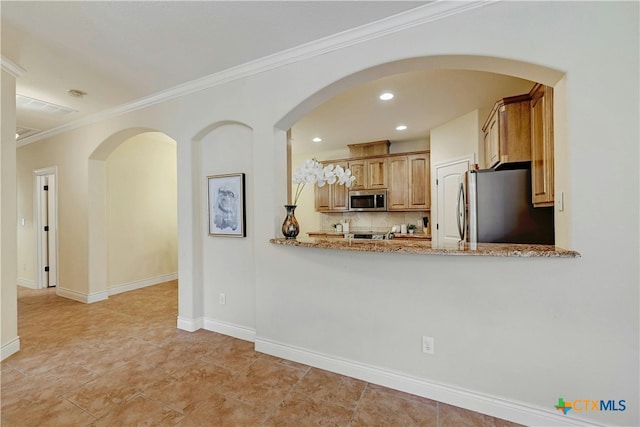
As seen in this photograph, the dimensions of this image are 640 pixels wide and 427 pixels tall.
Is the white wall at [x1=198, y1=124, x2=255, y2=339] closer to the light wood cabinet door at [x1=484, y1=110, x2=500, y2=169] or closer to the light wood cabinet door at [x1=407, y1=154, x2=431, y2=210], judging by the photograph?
the light wood cabinet door at [x1=484, y1=110, x2=500, y2=169]

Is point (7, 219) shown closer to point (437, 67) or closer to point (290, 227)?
point (290, 227)

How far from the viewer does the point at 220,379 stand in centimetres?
223

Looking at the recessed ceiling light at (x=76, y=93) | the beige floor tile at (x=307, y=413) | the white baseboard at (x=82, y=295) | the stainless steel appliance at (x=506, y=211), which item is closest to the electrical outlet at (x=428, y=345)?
the beige floor tile at (x=307, y=413)

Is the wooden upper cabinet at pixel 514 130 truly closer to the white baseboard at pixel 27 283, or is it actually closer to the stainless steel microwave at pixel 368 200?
the stainless steel microwave at pixel 368 200

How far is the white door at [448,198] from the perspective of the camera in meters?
4.21

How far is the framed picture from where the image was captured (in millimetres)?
2955

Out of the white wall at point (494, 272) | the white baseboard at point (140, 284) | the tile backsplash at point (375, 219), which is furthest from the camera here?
the tile backsplash at point (375, 219)

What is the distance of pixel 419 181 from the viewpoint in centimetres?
504

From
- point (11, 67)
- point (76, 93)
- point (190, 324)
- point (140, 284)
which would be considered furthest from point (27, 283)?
point (11, 67)

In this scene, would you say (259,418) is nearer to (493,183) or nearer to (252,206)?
(252,206)

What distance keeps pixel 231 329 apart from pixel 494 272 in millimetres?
2596

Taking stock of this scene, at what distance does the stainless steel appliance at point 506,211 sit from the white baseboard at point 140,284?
5292 mm

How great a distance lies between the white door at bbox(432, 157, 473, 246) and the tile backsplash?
506 millimetres

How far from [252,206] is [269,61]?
1403 mm
